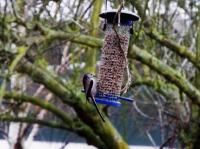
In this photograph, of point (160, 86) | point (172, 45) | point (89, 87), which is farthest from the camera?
point (160, 86)

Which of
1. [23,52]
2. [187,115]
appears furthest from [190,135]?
[23,52]

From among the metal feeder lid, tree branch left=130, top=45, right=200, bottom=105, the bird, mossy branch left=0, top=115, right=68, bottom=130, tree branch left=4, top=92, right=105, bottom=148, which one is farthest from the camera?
mossy branch left=0, top=115, right=68, bottom=130

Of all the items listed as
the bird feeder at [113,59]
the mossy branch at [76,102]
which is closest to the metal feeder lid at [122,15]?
the bird feeder at [113,59]

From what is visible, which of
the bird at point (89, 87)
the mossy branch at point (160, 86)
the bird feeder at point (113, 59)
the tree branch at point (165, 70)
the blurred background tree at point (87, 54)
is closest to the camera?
the bird at point (89, 87)

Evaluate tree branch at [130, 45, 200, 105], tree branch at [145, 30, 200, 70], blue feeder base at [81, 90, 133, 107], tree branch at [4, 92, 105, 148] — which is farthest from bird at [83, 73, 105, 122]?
tree branch at [4, 92, 105, 148]

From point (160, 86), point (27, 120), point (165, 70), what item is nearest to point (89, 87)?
point (165, 70)

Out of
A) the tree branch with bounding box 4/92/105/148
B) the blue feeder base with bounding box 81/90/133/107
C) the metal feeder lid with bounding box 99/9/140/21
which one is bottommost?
the tree branch with bounding box 4/92/105/148

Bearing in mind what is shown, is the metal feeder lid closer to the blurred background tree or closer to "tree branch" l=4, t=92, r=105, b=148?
the blurred background tree

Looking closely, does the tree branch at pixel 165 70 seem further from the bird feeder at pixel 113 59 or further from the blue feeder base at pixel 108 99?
the blue feeder base at pixel 108 99

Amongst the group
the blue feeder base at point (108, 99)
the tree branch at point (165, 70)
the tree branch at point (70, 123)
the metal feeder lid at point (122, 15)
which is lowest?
the tree branch at point (70, 123)

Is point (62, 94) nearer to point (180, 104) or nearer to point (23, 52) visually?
point (23, 52)

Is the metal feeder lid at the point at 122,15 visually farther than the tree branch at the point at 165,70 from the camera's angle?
No

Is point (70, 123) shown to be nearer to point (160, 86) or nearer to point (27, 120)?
point (27, 120)

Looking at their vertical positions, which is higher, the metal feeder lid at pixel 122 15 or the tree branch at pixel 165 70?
the metal feeder lid at pixel 122 15
